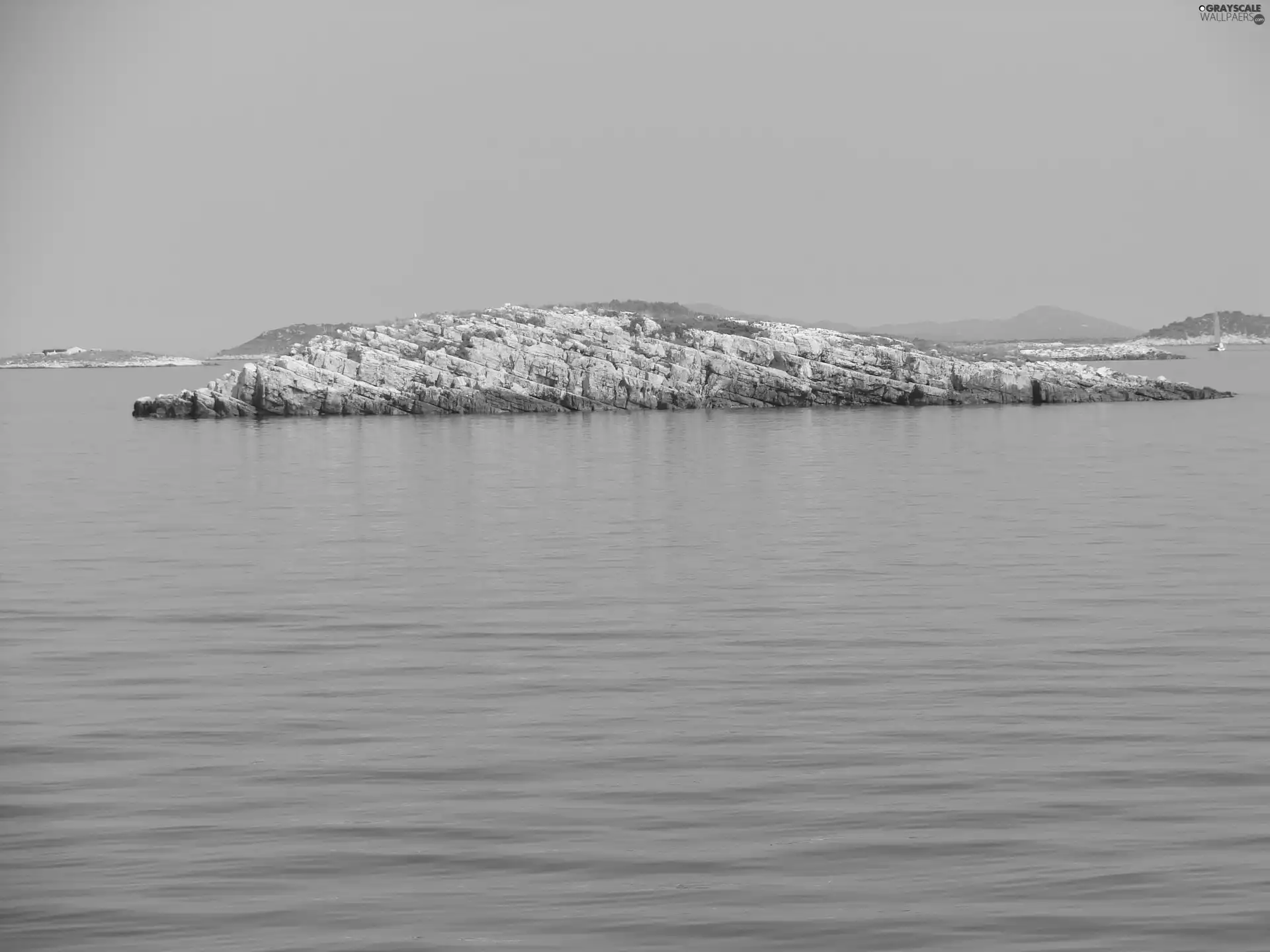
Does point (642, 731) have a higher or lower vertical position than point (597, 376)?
lower

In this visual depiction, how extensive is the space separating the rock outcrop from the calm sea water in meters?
71.5

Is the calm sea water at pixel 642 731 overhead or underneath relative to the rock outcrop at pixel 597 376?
underneath

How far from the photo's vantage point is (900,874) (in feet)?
53.7

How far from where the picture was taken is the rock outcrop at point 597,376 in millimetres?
122812

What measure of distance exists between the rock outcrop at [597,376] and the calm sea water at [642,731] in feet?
234

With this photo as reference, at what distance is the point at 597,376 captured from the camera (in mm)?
126250

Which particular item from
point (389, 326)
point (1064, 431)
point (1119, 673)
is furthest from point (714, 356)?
point (1119, 673)

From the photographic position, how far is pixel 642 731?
22.5m

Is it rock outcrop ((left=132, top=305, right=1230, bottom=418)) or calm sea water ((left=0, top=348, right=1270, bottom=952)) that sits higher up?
rock outcrop ((left=132, top=305, right=1230, bottom=418))

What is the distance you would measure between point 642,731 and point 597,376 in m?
104

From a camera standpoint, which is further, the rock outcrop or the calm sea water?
the rock outcrop

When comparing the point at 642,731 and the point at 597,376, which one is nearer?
the point at 642,731

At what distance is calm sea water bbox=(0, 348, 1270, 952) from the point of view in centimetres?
1573

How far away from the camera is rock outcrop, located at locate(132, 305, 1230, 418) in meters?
123
